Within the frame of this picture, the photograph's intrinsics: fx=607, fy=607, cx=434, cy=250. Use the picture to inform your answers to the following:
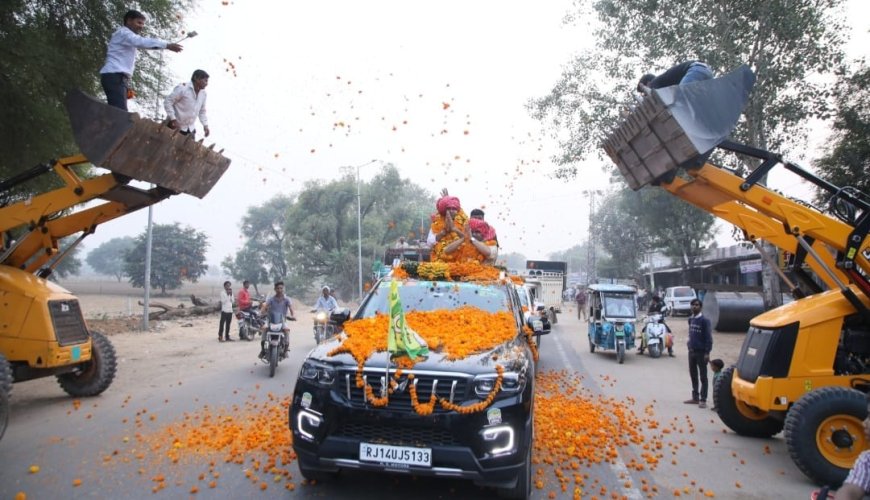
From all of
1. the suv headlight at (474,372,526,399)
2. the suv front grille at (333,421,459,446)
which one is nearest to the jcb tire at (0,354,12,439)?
the suv front grille at (333,421,459,446)

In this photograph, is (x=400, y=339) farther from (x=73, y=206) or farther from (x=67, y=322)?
(x=67, y=322)

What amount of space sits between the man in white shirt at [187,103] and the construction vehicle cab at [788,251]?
544 centimetres

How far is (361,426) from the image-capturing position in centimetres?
453

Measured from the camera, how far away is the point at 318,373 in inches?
187

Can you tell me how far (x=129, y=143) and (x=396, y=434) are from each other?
4915 millimetres

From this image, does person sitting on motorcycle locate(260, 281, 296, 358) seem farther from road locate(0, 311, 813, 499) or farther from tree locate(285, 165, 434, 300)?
tree locate(285, 165, 434, 300)

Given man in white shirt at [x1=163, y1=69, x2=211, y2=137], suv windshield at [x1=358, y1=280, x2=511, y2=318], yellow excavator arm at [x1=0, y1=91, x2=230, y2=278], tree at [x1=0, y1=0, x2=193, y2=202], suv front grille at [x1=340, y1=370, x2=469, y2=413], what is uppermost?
tree at [x1=0, y1=0, x2=193, y2=202]

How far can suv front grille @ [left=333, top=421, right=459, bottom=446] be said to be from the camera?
4410mm

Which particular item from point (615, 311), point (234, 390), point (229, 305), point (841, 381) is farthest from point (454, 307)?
point (229, 305)

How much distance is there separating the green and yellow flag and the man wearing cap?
406cm

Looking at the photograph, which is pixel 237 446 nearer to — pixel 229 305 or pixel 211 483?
pixel 211 483

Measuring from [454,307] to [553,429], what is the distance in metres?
2.08

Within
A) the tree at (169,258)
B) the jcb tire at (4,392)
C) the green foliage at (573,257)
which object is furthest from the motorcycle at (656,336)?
the green foliage at (573,257)

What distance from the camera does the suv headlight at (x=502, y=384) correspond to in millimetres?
4492
